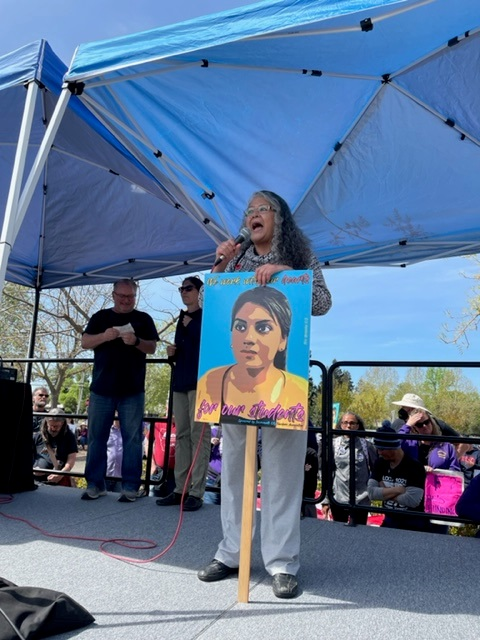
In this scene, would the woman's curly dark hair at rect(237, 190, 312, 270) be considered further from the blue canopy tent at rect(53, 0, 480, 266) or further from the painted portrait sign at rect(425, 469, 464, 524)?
the painted portrait sign at rect(425, 469, 464, 524)

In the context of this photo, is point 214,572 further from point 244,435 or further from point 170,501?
point 170,501

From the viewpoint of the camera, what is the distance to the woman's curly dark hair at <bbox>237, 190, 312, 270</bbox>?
2448 millimetres

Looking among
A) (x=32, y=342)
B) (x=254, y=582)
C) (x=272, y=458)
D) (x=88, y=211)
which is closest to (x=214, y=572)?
(x=254, y=582)

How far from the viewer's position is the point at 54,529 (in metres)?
3.15

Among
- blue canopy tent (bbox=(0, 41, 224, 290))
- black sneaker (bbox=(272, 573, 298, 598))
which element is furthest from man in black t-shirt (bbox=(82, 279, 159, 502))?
black sneaker (bbox=(272, 573, 298, 598))

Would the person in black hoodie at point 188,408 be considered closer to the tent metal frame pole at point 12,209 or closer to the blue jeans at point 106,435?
the blue jeans at point 106,435

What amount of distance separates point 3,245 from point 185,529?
2066 millimetres

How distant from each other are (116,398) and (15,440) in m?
1.01

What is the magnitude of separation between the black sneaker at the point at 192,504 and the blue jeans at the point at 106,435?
22.1 inches

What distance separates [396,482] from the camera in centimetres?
421

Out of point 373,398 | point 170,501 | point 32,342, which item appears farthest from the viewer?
point 373,398

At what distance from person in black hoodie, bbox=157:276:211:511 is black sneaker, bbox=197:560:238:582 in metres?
1.49

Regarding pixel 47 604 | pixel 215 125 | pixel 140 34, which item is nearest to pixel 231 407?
pixel 47 604

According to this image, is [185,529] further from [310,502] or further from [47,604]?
[47,604]
